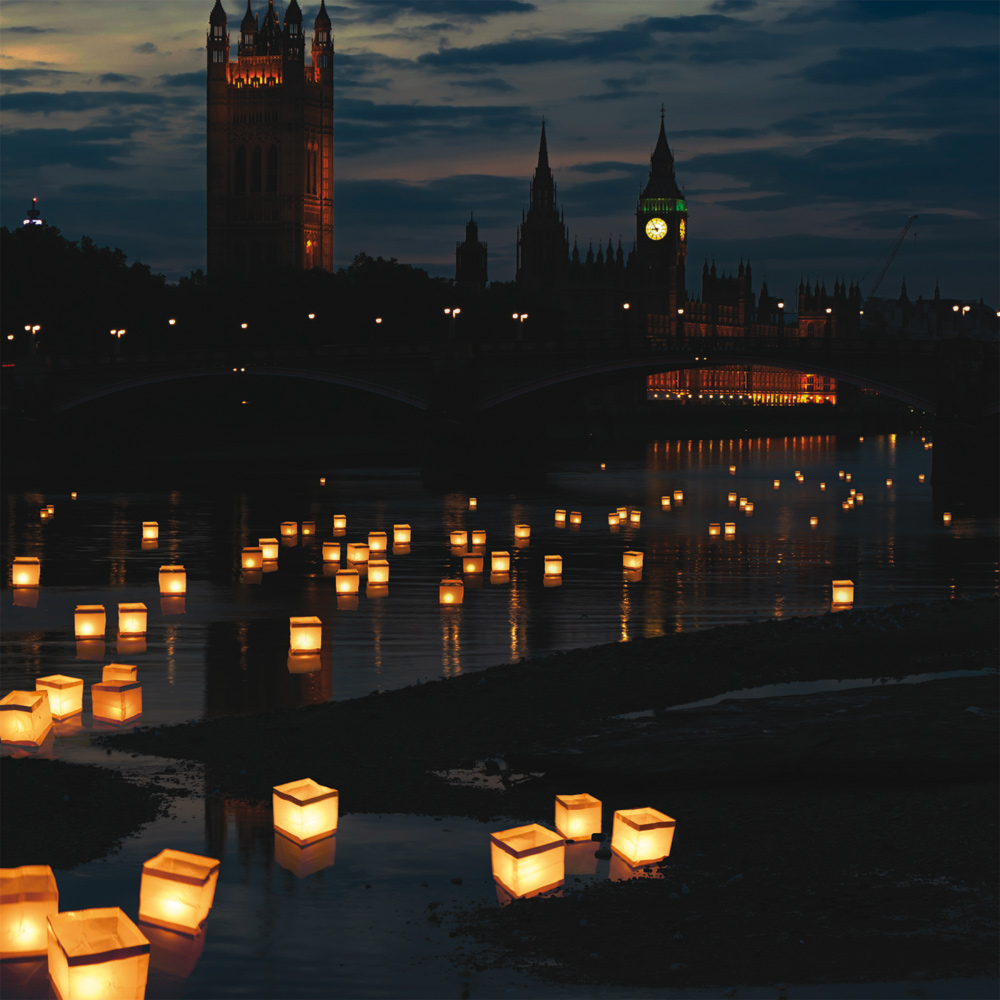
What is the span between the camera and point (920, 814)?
1363 cm

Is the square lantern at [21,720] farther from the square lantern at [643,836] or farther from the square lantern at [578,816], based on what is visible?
the square lantern at [643,836]

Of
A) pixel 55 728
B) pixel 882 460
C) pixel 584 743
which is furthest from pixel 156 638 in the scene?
pixel 882 460

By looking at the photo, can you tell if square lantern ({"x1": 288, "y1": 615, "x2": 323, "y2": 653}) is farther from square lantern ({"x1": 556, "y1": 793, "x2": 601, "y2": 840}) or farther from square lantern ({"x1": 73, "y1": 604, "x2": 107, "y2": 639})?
square lantern ({"x1": 556, "y1": 793, "x2": 601, "y2": 840})

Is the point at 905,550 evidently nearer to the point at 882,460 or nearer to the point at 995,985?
the point at 995,985

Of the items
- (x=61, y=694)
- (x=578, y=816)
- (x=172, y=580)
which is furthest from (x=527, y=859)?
(x=172, y=580)

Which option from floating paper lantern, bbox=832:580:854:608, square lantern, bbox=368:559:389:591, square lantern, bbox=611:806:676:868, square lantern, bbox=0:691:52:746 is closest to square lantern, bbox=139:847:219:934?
square lantern, bbox=611:806:676:868

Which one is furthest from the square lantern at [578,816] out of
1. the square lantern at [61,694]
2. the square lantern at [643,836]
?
the square lantern at [61,694]

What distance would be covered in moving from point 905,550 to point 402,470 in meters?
50.4

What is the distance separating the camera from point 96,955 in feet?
31.8

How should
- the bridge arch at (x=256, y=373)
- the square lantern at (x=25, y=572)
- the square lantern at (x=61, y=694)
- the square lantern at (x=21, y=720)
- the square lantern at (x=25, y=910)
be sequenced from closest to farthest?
the square lantern at (x=25, y=910) < the square lantern at (x=21, y=720) < the square lantern at (x=61, y=694) < the square lantern at (x=25, y=572) < the bridge arch at (x=256, y=373)

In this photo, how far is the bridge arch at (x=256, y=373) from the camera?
98188mm

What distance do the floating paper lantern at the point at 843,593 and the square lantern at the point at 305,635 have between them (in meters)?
12.8

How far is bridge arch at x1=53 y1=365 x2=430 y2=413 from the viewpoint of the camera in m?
98.2

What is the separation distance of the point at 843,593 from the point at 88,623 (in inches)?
629
